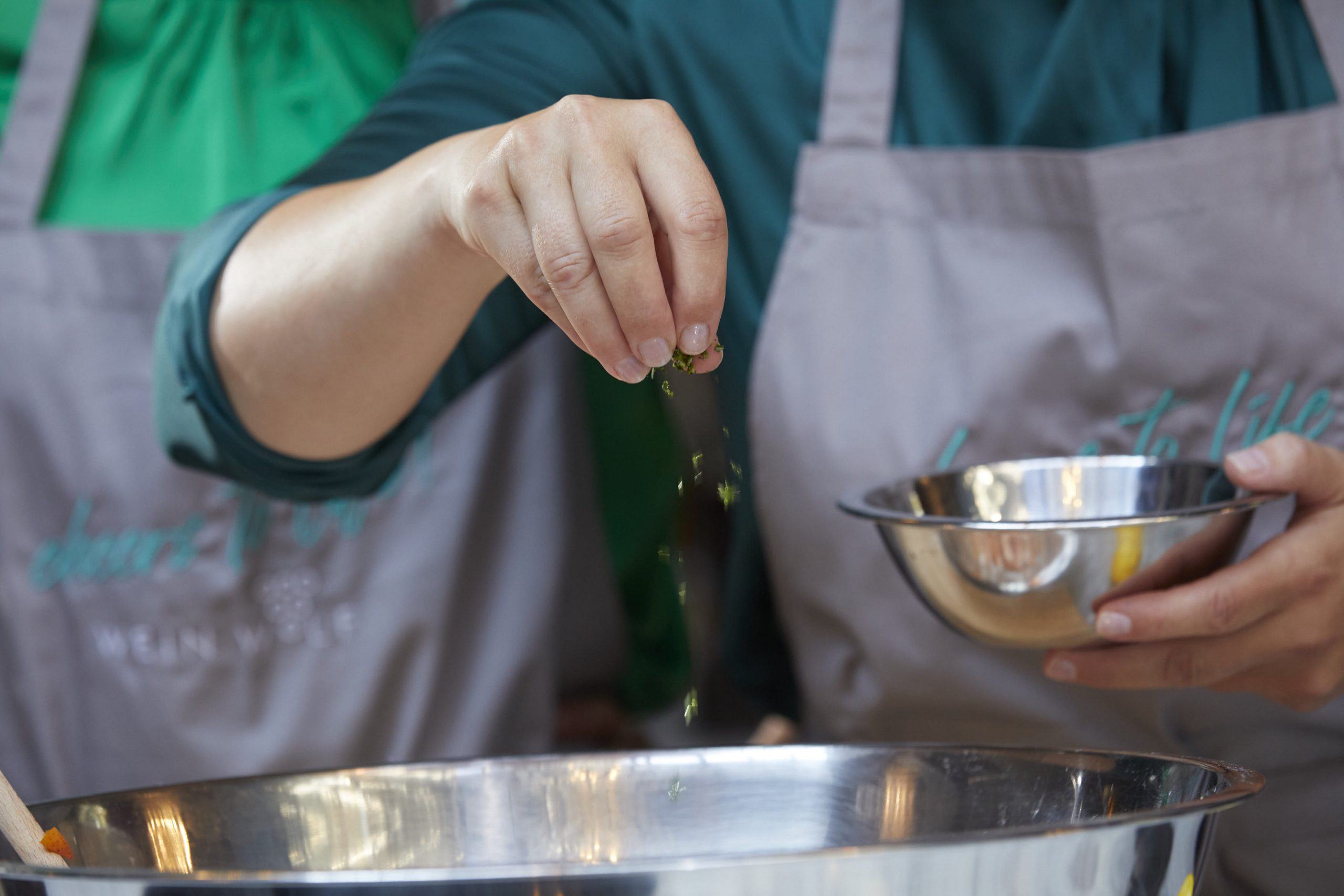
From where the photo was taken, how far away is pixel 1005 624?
0.51 metres

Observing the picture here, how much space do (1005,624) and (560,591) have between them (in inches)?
17.9

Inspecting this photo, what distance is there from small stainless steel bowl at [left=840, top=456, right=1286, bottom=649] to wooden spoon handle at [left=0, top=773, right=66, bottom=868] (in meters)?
0.31

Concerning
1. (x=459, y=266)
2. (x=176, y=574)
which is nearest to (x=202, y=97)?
(x=176, y=574)

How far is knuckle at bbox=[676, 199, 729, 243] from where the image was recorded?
0.37 m

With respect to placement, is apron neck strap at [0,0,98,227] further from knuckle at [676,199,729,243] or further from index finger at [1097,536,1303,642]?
index finger at [1097,536,1303,642]

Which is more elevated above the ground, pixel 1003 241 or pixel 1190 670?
pixel 1003 241

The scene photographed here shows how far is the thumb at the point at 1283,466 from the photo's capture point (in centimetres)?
50

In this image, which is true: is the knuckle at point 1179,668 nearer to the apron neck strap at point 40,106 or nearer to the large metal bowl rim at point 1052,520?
the large metal bowl rim at point 1052,520

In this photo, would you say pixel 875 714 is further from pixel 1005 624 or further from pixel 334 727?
pixel 334 727

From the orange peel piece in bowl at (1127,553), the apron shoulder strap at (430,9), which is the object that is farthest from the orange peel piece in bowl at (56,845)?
the apron shoulder strap at (430,9)

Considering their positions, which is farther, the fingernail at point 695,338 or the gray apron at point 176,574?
the gray apron at point 176,574

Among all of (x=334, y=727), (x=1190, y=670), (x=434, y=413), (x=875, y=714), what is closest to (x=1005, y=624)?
(x=1190, y=670)

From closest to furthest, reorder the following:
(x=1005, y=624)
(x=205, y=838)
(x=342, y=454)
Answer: (x=205, y=838), (x=1005, y=624), (x=342, y=454)

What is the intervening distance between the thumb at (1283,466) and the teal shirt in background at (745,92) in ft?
0.83
